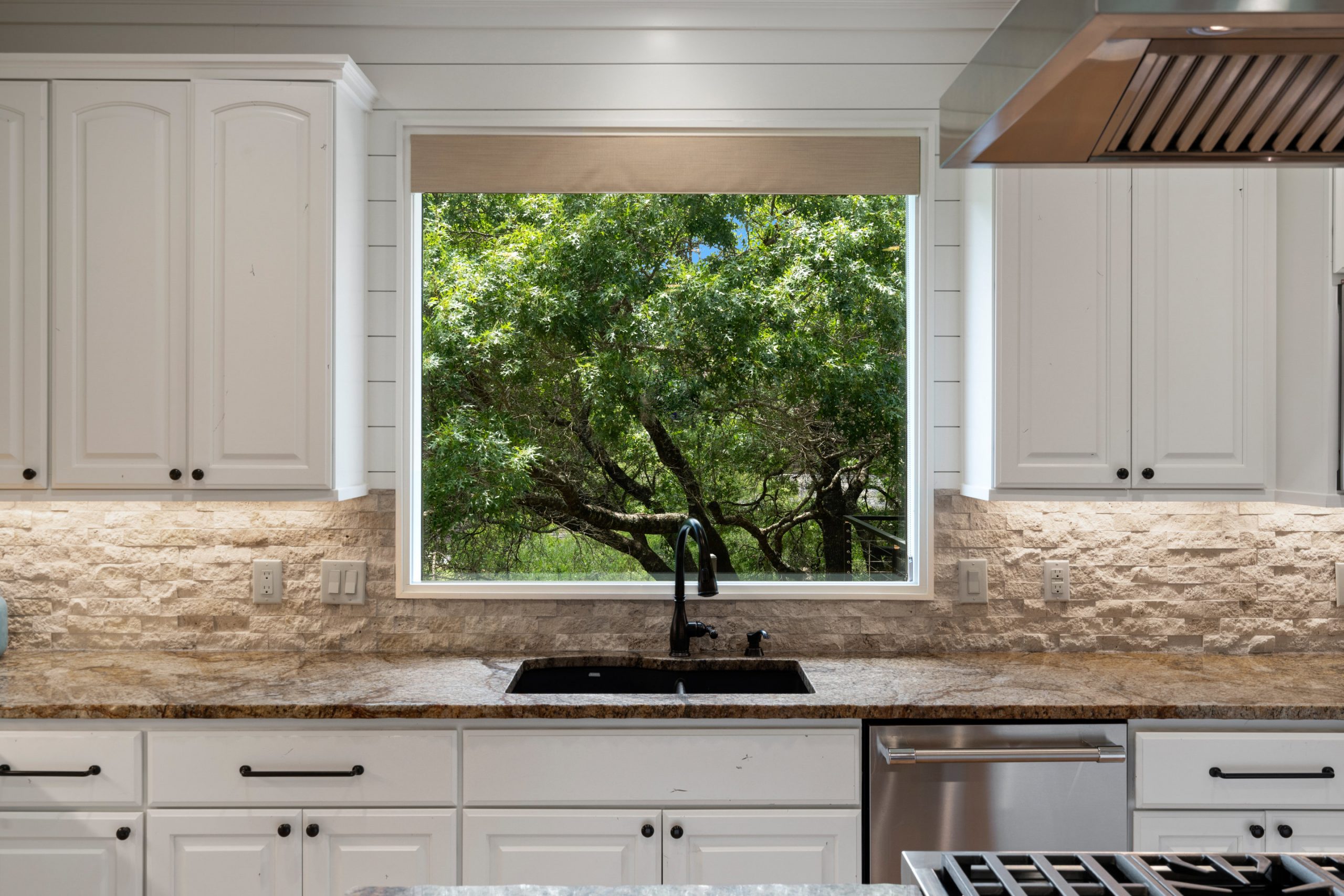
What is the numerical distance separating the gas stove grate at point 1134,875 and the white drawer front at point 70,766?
1.76 m

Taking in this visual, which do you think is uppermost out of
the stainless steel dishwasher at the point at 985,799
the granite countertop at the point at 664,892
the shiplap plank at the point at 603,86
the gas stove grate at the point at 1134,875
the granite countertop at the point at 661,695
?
the shiplap plank at the point at 603,86

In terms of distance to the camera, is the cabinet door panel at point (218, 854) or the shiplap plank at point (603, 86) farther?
the shiplap plank at point (603, 86)

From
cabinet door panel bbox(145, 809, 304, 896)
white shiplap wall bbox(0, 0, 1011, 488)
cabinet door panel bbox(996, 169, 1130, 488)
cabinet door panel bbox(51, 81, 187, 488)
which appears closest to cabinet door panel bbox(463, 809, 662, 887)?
cabinet door panel bbox(145, 809, 304, 896)

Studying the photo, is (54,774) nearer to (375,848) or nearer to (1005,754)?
(375,848)

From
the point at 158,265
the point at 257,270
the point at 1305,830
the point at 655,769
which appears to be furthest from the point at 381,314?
the point at 1305,830

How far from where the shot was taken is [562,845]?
2039mm

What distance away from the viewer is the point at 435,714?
2.02 m

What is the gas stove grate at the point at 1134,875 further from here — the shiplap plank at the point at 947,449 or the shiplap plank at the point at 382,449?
the shiplap plank at the point at 382,449

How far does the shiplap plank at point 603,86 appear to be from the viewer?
258 cm

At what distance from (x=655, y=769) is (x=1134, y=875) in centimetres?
111

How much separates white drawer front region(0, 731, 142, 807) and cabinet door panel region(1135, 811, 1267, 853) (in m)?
2.25

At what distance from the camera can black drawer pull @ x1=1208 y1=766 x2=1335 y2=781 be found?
80.0 inches

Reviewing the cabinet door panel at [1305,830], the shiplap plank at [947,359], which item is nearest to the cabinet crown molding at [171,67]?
the shiplap plank at [947,359]

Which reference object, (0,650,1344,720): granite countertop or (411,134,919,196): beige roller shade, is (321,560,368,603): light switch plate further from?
(411,134,919,196): beige roller shade
